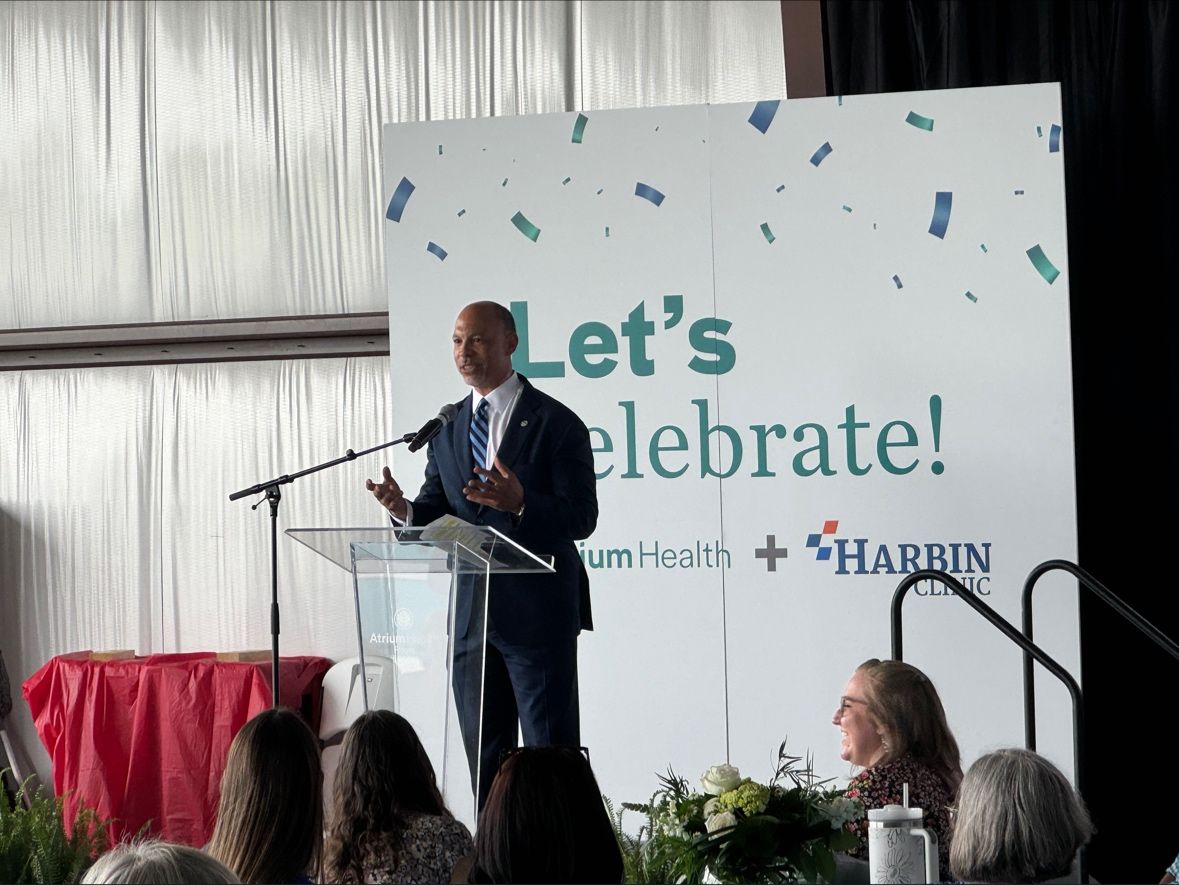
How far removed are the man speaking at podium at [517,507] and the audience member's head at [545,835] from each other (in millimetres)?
1746

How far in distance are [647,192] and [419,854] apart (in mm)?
3260

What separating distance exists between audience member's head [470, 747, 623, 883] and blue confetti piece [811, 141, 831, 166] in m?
3.45

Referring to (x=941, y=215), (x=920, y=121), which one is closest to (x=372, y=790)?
(x=941, y=215)

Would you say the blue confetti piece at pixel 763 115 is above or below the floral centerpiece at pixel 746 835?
above

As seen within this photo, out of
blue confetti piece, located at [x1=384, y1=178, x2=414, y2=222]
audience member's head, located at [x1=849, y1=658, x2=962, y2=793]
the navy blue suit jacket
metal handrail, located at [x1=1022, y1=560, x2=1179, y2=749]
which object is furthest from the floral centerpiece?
blue confetti piece, located at [x1=384, y1=178, x2=414, y2=222]

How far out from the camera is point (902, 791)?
3.11m

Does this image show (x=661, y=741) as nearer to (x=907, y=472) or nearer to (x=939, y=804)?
(x=907, y=472)

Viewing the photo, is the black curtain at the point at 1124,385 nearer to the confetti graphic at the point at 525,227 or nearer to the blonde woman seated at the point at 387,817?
the confetti graphic at the point at 525,227

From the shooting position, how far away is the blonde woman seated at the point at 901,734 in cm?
319

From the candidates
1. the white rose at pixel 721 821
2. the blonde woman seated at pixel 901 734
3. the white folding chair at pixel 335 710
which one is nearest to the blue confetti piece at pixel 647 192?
the white folding chair at pixel 335 710

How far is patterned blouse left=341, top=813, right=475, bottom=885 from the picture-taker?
270 cm

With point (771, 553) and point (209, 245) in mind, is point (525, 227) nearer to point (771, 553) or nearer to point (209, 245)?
point (771, 553)

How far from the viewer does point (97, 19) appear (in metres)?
6.98

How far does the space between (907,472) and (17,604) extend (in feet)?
14.7
